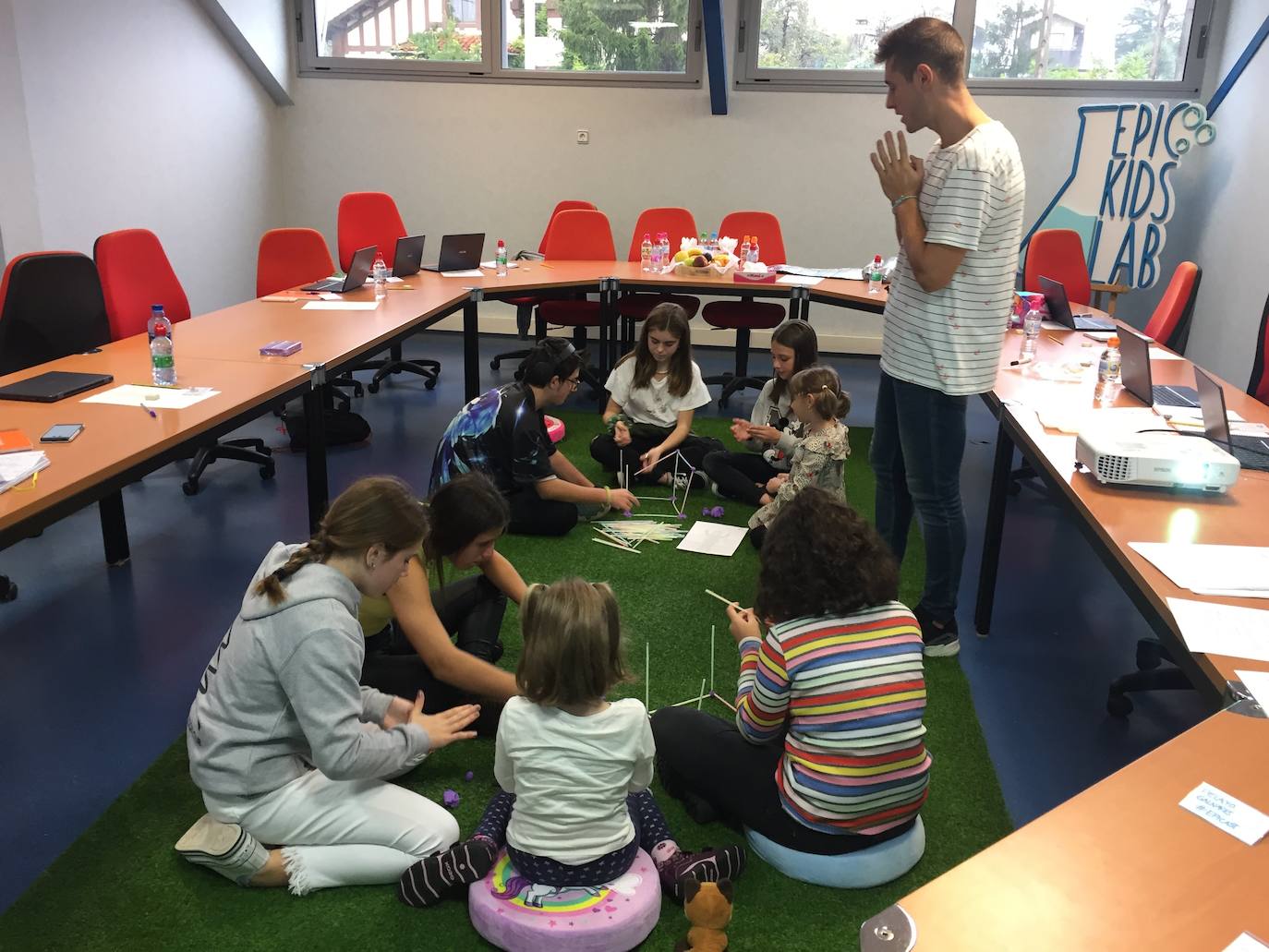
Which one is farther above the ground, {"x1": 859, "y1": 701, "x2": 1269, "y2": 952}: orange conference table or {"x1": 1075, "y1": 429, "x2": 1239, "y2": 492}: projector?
{"x1": 1075, "y1": 429, "x2": 1239, "y2": 492}: projector

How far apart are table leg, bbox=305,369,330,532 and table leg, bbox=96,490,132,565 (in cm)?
70

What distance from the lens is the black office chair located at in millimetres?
3410

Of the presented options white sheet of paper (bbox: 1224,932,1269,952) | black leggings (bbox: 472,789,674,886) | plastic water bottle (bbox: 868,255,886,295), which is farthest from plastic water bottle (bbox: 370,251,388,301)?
white sheet of paper (bbox: 1224,932,1269,952)

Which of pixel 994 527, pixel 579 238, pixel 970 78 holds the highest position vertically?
pixel 970 78

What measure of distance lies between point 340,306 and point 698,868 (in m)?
3.04

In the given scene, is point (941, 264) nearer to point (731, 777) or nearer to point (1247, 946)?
point (731, 777)

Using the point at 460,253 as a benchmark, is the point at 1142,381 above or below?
below

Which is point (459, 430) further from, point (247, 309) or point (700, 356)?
point (700, 356)

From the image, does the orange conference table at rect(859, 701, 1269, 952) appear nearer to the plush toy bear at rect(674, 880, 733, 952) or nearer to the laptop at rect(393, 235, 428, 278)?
the plush toy bear at rect(674, 880, 733, 952)

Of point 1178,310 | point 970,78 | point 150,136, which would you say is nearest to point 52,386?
point 150,136

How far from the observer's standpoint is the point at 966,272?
2.61 m

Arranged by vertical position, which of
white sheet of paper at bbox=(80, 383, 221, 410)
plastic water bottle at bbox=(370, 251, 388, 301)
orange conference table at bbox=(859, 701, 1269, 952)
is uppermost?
plastic water bottle at bbox=(370, 251, 388, 301)

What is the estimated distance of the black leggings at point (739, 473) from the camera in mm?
4199

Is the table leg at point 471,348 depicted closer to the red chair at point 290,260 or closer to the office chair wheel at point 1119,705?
the red chair at point 290,260
